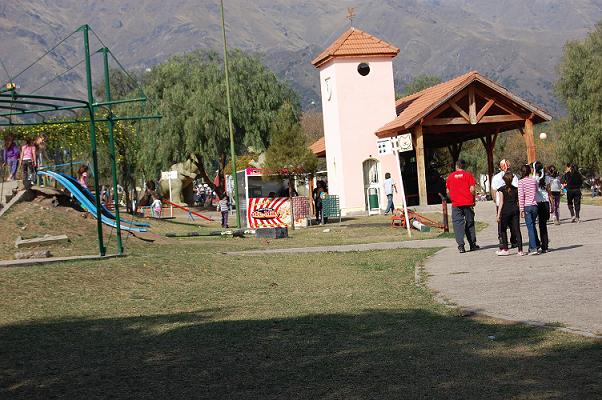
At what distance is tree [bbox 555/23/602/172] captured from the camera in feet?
181

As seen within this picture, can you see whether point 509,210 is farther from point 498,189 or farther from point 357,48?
point 357,48

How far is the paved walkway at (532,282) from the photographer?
1045 centimetres

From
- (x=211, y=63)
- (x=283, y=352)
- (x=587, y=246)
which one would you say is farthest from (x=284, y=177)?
(x=283, y=352)

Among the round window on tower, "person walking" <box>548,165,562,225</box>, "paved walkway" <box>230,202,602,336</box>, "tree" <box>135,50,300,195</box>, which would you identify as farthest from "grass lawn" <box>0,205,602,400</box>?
"tree" <box>135,50,300,195</box>

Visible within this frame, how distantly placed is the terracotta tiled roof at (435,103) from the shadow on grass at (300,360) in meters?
28.5

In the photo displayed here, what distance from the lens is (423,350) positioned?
8781mm

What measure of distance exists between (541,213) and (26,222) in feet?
45.3

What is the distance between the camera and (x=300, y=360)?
8508 mm

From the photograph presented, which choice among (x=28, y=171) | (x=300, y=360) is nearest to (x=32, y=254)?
(x=28, y=171)

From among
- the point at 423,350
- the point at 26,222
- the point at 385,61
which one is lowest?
the point at 423,350

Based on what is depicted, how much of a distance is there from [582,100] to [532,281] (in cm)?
4547

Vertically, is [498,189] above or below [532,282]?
above

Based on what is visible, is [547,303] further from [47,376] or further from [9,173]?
[9,173]

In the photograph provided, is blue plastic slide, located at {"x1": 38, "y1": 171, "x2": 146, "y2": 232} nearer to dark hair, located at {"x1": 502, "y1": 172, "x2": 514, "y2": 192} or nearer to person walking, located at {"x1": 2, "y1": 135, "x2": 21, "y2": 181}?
person walking, located at {"x1": 2, "y1": 135, "x2": 21, "y2": 181}
